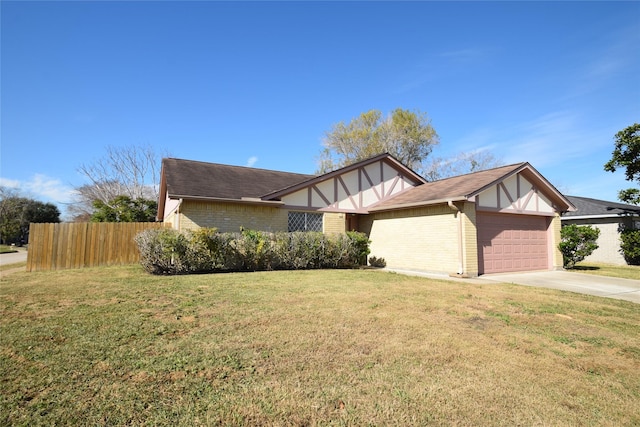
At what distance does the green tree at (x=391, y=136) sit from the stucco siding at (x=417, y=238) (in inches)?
641

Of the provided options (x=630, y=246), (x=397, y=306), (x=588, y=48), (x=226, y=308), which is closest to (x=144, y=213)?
(x=226, y=308)

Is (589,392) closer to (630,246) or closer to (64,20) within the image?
(64,20)

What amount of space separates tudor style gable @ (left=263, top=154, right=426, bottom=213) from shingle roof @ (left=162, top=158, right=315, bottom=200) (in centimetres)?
158

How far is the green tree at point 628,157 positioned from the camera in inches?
677

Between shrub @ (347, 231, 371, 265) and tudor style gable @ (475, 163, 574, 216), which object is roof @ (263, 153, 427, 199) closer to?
shrub @ (347, 231, 371, 265)

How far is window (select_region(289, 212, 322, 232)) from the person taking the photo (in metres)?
14.6

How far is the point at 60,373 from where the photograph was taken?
321cm

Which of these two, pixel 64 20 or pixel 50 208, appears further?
pixel 50 208

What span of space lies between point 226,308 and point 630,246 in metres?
22.2

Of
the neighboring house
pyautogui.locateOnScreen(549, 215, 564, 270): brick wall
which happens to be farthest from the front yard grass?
the neighboring house

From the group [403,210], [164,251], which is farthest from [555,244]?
[164,251]

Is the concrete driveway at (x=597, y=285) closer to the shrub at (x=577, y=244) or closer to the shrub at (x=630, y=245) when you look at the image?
the shrub at (x=577, y=244)

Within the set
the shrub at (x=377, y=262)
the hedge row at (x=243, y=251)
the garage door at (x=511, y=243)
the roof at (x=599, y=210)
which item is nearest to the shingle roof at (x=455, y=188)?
the garage door at (x=511, y=243)

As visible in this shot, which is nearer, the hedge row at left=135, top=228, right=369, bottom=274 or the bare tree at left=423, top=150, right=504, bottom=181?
the hedge row at left=135, top=228, right=369, bottom=274
